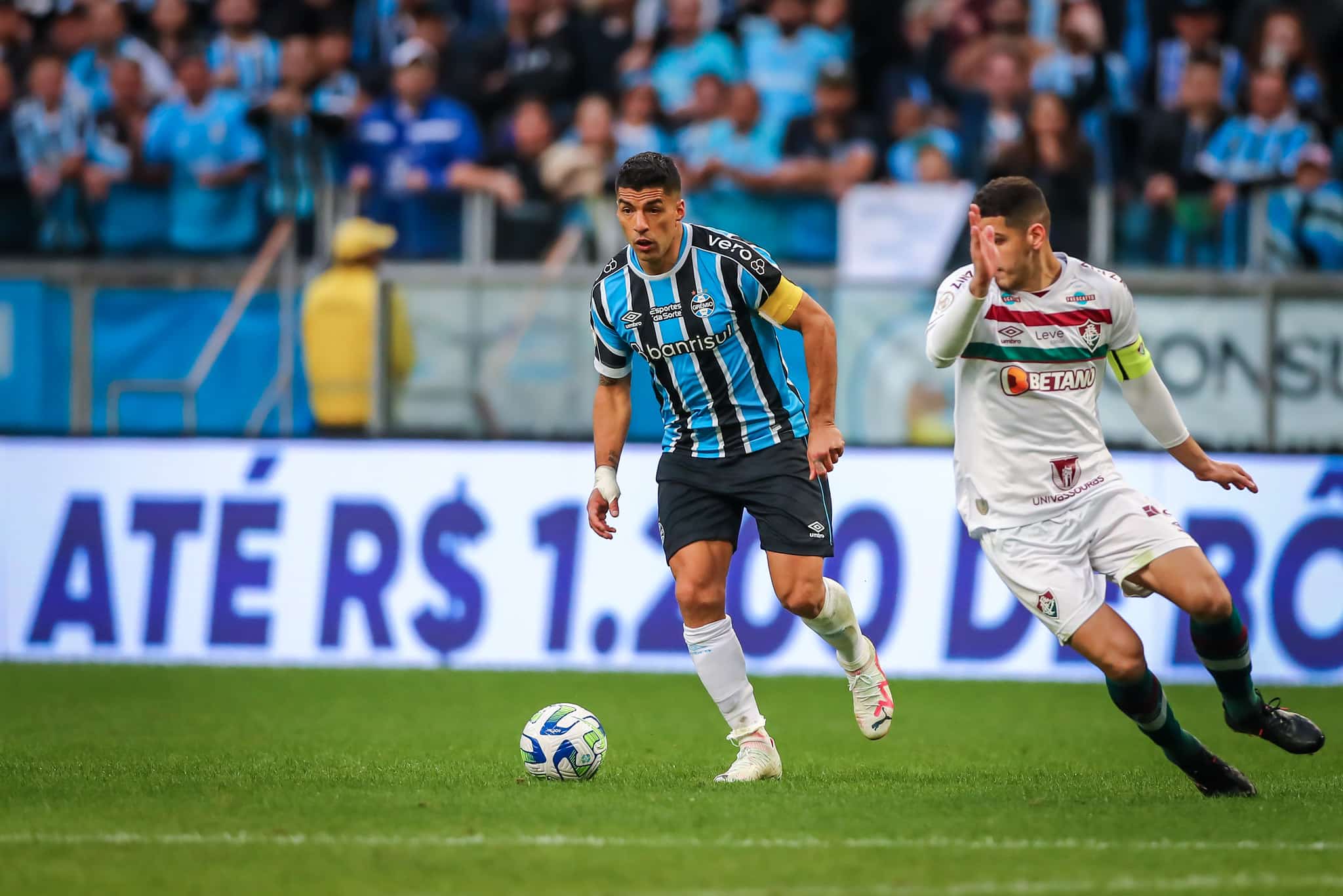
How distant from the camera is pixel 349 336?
1254cm

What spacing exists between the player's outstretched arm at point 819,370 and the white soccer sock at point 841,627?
510mm

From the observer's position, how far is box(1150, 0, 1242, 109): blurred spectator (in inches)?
572

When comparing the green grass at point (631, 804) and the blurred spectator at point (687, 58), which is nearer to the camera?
the green grass at point (631, 804)

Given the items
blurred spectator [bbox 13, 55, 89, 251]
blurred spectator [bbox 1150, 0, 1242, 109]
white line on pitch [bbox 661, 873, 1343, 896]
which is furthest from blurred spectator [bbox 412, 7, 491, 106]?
white line on pitch [bbox 661, 873, 1343, 896]

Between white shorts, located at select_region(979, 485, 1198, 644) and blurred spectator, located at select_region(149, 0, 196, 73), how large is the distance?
10782 mm

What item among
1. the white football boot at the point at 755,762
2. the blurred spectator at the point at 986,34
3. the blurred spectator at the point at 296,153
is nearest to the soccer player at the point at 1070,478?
the white football boot at the point at 755,762

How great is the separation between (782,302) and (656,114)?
6.95m

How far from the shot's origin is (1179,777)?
24.8ft

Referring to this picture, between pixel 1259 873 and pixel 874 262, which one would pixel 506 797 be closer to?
pixel 1259 873

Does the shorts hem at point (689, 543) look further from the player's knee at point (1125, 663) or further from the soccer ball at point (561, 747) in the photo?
the player's knee at point (1125, 663)

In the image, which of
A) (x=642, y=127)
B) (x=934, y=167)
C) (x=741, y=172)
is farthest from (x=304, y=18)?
(x=934, y=167)

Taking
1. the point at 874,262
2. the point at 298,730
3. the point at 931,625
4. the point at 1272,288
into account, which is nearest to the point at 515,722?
the point at 298,730

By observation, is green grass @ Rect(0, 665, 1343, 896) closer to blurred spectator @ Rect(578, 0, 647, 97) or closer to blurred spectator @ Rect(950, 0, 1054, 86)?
blurred spectator @ Rect(950, 0, 1054, 86)

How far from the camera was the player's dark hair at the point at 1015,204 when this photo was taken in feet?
21.8
